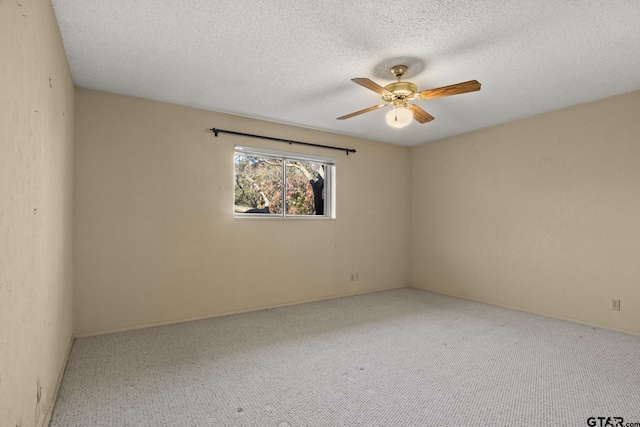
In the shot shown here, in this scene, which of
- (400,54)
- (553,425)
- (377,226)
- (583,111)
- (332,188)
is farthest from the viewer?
(377,226)

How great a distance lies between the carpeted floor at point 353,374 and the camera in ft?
6.05

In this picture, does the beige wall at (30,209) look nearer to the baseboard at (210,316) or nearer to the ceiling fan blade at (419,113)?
the baseboard at (210,316)

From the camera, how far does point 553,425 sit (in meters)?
1.74

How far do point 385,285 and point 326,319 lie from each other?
1824 millimetres

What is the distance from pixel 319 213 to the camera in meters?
4.72

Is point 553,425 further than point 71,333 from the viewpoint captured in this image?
No

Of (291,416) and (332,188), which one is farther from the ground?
(332,188)

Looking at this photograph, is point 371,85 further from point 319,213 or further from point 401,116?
point 319,213

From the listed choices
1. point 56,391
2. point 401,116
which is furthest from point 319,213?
point 56,391

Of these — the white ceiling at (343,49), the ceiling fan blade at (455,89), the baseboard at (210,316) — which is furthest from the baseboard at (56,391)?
the ceiling fan blade at (455,89)

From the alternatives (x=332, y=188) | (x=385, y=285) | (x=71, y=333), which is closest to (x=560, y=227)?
(x=385, y=285)

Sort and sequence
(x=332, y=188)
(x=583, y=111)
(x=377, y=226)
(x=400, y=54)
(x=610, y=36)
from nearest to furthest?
1. (x=610, y=36)
2. (x=400, y=54)
3. (x=583, y=111)
4. (x=332, y=188)
5. (x=377, y=226)

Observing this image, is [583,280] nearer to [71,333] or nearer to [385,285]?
[385,285]

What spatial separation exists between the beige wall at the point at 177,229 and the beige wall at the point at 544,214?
4.84 feet
